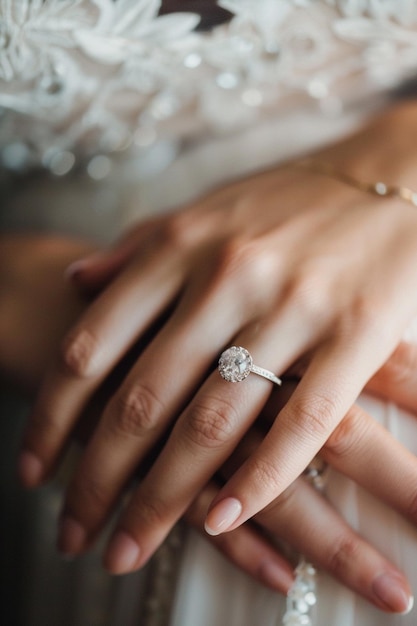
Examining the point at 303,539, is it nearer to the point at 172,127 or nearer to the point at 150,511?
the point at 150,511

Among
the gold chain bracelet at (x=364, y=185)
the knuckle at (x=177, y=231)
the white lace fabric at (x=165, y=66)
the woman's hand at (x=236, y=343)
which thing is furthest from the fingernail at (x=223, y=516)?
the white lace fabric at (x=165, y=66)

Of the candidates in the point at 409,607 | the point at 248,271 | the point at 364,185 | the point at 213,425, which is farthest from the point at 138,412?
the point at 364,185

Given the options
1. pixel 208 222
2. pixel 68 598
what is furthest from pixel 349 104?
pixel 68 598

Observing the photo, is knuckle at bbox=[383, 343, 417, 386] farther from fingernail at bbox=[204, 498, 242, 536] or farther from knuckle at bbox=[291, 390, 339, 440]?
fingernail at bbox=[204, 498, 242, 536]

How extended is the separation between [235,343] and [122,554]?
248mm

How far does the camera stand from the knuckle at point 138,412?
626 millimetres

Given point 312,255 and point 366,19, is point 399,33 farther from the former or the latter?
point 312,255

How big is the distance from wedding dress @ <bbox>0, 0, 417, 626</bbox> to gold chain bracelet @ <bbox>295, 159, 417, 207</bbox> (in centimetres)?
17

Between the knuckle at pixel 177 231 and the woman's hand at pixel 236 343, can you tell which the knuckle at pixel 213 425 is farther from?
the knuckle at pixel 177 231

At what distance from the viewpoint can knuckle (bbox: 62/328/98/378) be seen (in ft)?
2.20

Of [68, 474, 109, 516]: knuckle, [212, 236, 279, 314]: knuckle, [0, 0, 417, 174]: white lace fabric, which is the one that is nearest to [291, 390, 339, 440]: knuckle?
[212, 236, 279, 314]: knuckle

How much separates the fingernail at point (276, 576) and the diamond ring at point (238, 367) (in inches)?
7.1

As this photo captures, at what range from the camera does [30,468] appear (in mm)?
702

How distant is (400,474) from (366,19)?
0.58m
